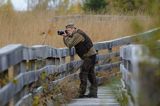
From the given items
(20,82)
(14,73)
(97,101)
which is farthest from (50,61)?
(14,73)

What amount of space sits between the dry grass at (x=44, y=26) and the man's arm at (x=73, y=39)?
10.9 feet

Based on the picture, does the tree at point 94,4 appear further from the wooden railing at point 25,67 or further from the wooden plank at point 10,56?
the wooden plank at point 10,56

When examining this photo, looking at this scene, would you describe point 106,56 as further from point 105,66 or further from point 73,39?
point 73,39

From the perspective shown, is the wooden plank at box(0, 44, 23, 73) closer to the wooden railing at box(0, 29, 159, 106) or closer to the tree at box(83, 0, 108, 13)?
the wooden railing at box(0, 29, 159, 106)

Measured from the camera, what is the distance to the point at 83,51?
12.7m

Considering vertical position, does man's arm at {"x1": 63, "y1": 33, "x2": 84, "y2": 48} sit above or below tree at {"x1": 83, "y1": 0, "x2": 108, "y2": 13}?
above

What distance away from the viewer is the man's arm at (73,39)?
12.3m

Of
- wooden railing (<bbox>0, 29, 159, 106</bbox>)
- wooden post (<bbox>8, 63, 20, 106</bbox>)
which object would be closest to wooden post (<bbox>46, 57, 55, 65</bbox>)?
wooden railing (<bbox>0, 29, 159, 106</bbox>)

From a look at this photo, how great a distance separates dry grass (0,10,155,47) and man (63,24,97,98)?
3161mm

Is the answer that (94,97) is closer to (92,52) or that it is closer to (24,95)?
(92,52)

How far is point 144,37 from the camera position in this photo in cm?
399

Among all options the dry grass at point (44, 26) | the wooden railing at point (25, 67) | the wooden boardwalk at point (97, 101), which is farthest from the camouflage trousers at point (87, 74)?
the dry grass at point (44, 26)

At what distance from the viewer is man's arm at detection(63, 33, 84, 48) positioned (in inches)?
484

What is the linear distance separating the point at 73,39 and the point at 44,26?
25.2ft
